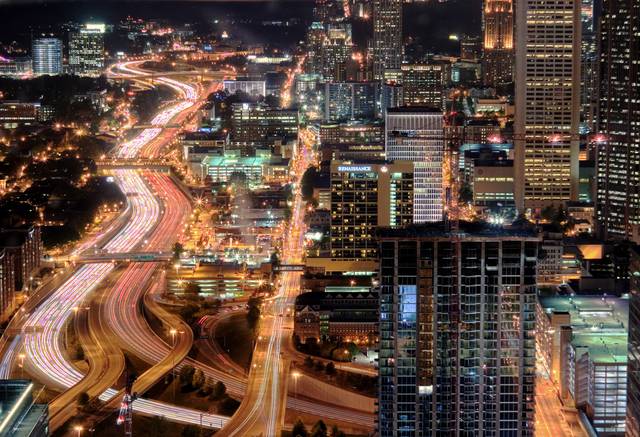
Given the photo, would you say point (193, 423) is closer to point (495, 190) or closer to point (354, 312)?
point (354, 312)

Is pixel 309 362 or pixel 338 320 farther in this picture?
A: pixel 338 320

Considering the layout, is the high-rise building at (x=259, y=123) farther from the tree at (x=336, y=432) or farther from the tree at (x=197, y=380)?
the tree at (x=336, y=432)

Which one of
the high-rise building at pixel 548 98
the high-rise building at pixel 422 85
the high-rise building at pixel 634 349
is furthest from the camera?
the high-rise building at pixel 422 85

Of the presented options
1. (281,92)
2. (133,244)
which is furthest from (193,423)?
(281,92)

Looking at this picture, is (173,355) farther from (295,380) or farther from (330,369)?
(330,369)

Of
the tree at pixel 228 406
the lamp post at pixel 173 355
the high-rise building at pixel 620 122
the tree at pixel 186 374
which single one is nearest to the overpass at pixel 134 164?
the high-rise building at pixel 620 122

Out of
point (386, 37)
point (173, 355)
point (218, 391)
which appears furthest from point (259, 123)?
point (218, 391)

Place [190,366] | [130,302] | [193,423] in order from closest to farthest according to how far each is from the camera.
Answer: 1. [193,423]
2. [190,366]
3. [130,302]
